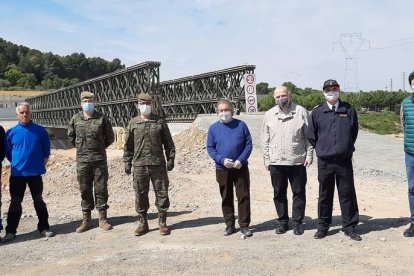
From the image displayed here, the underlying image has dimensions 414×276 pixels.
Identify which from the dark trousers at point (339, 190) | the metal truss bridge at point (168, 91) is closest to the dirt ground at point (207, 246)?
the dark trousers at point (339, 190)

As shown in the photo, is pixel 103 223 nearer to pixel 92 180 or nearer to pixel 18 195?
pixel 92 180

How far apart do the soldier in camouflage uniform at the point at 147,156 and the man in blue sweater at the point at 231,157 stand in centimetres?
75

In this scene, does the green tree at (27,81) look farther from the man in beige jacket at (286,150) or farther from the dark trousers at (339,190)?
the dark trousers at (339,190)

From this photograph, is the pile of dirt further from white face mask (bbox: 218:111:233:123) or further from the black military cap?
the black military cap

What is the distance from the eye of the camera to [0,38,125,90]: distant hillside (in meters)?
142

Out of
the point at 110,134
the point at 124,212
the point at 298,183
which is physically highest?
the point at 110,134

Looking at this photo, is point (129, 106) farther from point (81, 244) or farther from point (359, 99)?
point (359, 99)

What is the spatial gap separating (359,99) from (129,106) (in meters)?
56.9

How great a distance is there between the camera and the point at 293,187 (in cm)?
563

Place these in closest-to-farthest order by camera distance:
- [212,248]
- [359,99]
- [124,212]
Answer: [212,248], [124,212], [359,99]

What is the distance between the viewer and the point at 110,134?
21.4 feet

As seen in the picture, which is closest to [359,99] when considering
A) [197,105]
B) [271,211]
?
[197,105]

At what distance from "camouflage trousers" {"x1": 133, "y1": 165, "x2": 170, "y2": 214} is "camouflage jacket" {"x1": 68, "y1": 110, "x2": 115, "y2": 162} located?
80 centimetres

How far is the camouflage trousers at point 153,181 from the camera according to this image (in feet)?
19.5
